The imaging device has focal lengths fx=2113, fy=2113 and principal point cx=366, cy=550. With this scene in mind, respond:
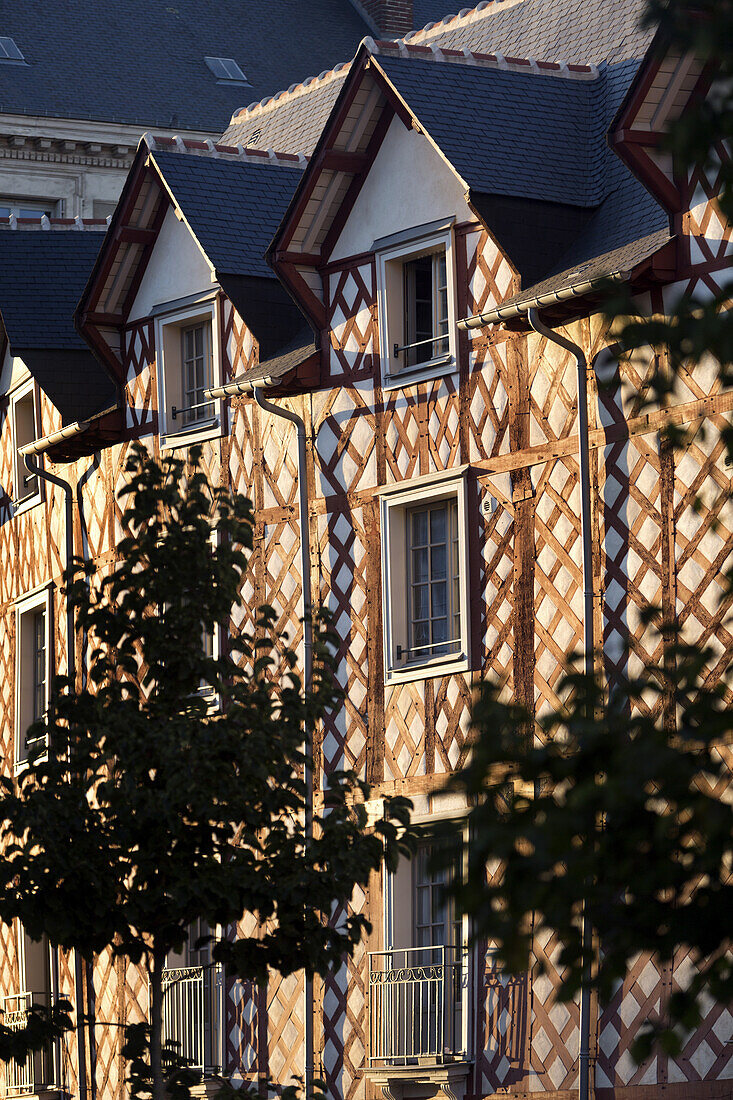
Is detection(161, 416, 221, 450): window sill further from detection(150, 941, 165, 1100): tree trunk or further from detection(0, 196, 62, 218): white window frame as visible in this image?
detection(0, 196, 62, 218): white window frame

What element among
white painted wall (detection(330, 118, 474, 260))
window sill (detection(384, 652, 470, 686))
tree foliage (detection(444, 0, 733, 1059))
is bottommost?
tree foliage (detection(444, 0, 733, 1059))

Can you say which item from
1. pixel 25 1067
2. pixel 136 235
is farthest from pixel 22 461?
pixel 25 1067

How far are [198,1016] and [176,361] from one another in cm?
670

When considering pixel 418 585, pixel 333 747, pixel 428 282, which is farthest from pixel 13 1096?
pixel 428 282

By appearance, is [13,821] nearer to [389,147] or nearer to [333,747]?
[333,747]

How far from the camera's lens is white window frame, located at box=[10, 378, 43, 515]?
24.7 metres

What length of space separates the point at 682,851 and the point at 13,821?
7525 mm

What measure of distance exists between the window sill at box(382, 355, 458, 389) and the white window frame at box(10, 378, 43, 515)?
6898 millimetres

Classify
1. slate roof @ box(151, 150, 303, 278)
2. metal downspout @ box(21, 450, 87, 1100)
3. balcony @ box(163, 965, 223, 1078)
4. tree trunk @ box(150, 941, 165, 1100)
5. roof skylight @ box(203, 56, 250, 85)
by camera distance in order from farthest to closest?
roof skylight @ box(203, 56, 250, 85)
metal downspout @ box(21, 450, 87, 1100)
slate roof @ box(151, 150, 303, 278)
balcony @ box(163, 965, 223, 1078)
tree trunk @ box(150, 941, 165, 1100)

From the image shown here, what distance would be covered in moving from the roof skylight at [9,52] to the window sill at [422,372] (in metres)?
19.9

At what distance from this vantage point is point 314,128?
2447 cm

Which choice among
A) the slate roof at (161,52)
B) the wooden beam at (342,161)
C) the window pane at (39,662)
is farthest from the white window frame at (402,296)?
the slate roof at (161,52)

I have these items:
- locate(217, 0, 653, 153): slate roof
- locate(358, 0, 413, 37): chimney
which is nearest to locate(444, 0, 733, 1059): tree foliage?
locate(217, 0, 653, 153): slate roof

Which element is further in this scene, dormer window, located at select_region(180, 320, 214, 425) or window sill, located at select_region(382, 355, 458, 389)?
dormer window, located at select_region(180, 320, 214, 425)
